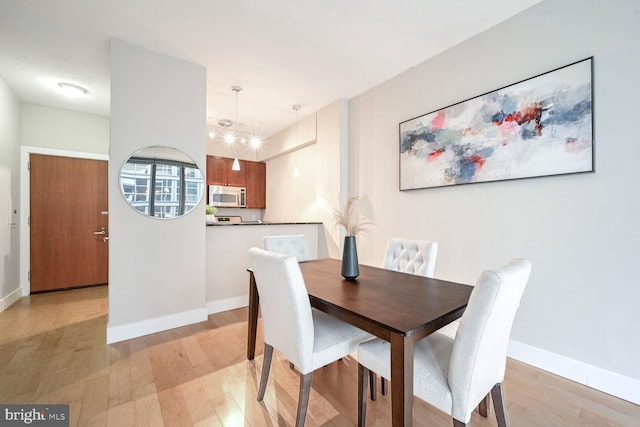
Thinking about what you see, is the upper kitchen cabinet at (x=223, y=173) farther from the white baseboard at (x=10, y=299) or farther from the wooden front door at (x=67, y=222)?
the white baseboard at (x=10, y=299)

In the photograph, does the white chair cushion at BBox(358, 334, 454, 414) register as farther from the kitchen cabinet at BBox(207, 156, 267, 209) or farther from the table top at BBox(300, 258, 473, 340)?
the kitchen cabinet at BBox(207, 156, 267, 209)

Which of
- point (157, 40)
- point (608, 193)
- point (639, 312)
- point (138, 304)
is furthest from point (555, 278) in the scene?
point (157, 40)

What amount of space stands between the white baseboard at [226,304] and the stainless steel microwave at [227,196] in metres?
2.44

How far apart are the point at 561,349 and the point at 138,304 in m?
3.47

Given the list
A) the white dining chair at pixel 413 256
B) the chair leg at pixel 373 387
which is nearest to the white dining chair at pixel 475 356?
the chair leg at pixel 373 387

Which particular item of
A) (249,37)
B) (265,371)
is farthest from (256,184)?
(265,371)

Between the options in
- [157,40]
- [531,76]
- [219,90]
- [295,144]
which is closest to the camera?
→ [531,76]

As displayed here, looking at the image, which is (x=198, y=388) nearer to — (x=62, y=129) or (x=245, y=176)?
(x=62, y=129)

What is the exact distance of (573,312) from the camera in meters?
1.90

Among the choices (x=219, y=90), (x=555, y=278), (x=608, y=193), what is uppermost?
(x=219, y=90)

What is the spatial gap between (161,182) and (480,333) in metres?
2.82

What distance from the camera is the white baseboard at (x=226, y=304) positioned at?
3127 mm

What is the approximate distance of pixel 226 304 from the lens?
323 cm

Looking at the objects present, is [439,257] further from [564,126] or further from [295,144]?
[295,144]
